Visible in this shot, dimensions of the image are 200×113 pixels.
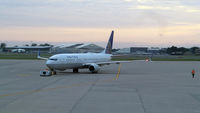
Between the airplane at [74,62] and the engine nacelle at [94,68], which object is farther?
the engine nacelle at [94,68]

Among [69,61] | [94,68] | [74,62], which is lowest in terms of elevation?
[94,68]

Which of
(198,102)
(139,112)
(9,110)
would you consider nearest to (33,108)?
(9,110)

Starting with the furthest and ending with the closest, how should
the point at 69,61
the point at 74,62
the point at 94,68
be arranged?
the point at 94,68 < the point at 74,62 < the point at 69,61

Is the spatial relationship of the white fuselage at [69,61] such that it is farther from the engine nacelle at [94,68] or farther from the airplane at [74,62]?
the engine nacelle at [94,68]

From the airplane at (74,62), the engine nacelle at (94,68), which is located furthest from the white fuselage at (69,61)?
the engine nacelle at (94,68)

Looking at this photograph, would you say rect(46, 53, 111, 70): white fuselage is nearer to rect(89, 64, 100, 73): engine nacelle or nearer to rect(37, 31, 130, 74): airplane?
rect(37, 31, 130, 74): airplane

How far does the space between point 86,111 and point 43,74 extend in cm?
2141

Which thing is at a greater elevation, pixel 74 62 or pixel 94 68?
pixel 74 62

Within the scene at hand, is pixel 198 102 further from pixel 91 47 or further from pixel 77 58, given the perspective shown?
pixel 91 47

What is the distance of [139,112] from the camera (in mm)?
12891

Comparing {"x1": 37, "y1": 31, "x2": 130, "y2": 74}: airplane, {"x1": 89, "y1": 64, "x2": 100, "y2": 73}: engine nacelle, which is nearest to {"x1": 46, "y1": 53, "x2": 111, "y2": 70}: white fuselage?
{"x1": 37, "y1": 31, "x2": 130, "y2": 74}: airplane

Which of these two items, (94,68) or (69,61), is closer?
(69,61)

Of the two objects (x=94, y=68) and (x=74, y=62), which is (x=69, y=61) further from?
(x=94, y=68)

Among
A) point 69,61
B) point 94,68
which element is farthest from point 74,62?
point 94,68
